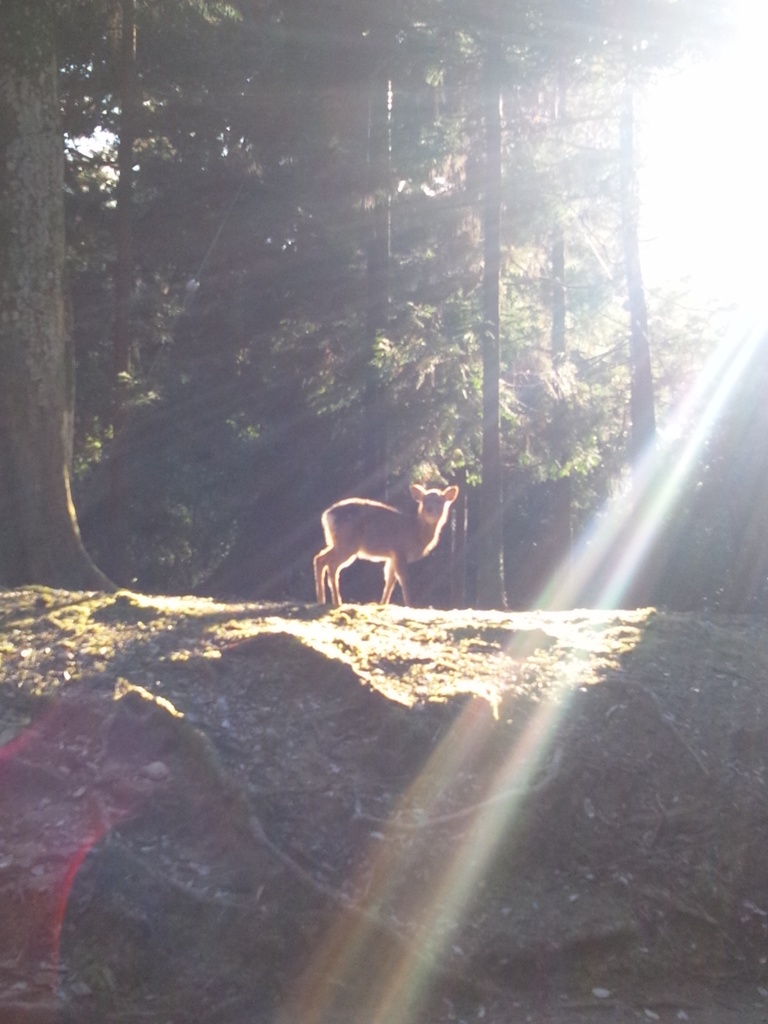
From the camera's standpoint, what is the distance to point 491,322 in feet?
71.5

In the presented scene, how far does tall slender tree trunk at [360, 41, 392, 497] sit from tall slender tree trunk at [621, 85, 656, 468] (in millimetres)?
5575

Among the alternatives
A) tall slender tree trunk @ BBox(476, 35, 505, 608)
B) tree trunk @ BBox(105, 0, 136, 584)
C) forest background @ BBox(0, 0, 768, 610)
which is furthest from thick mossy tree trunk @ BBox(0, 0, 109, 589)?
tall slender tree trunk @ BBox(476, 35, 505, 608)

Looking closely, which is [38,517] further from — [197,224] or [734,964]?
[197,224]

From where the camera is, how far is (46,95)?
12.8 metres

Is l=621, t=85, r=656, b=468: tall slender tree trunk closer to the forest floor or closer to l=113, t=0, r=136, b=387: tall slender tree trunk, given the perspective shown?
l=113, t=0, r=136, b=387: tall slender tree trunk

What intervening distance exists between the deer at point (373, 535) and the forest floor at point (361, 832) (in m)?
5.43

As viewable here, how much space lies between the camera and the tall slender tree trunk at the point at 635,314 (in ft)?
82.5

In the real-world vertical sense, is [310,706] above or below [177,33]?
below

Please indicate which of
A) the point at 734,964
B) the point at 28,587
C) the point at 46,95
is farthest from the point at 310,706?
the point at 46,95

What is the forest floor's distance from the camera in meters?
6.20

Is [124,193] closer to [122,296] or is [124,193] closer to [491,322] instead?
[122,296]

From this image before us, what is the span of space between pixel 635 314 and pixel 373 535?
1228 centimetres

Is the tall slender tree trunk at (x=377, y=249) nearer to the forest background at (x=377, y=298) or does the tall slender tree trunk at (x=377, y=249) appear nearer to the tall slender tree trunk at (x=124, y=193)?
the forest background at (x=377, y=298)

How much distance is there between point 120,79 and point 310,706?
53.3 ft
